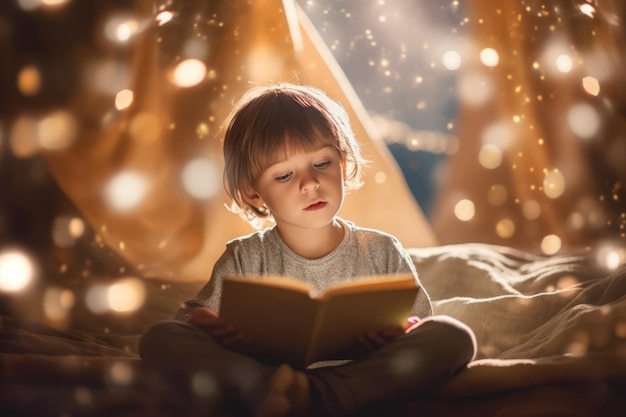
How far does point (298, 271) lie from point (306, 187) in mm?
154

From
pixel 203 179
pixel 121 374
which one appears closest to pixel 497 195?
pixel 203 179

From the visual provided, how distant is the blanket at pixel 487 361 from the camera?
86cm

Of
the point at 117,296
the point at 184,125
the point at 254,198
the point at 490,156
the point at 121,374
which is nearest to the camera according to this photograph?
the point at 121,374

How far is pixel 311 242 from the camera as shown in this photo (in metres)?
1.19

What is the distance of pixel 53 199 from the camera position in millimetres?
1508

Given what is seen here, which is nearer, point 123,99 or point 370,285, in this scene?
point 370,285

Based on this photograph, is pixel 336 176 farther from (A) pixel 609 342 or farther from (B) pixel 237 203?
(A) pixel 609 342

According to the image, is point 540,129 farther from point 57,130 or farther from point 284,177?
point 57,130

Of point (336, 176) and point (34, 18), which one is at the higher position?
point (34, 18)

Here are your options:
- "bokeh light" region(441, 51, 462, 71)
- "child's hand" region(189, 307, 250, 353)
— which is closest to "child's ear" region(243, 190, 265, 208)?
"child's hand" region(189, 307, 250, 353)

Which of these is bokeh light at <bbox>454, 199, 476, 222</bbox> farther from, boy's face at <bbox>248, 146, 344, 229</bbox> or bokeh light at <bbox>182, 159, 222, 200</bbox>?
boy's face at <bbox>248, 146, 344, 229</bbox>

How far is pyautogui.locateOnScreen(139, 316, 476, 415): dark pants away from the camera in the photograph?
86 centimetres

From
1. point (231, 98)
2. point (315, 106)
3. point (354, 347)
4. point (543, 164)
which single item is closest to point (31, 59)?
point (231, 98)

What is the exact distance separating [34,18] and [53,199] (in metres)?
0.39
